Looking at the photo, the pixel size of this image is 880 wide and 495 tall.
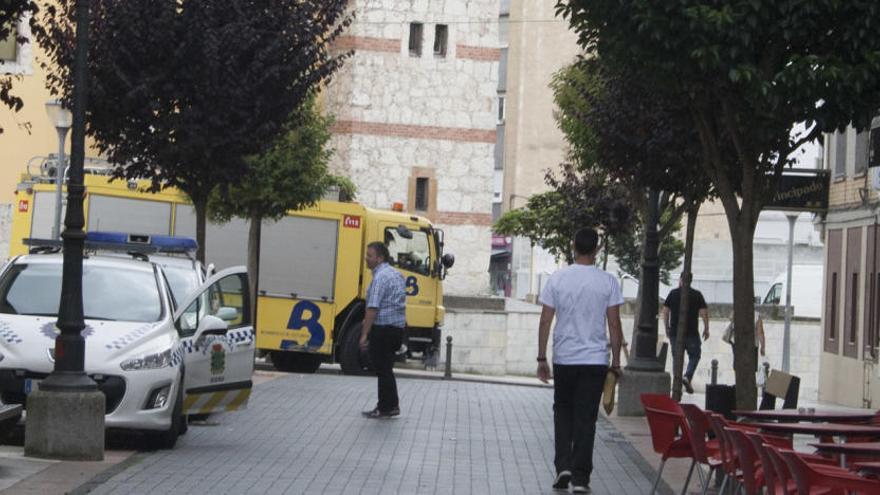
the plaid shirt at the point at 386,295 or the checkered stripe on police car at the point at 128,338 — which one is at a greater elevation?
the plaid shirt at the point at 386,295

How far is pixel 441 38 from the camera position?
164ft

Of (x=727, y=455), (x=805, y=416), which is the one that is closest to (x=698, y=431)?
(x=727, y=455)

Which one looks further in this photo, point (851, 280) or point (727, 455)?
point (851, 280)

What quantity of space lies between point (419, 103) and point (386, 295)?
3039cm

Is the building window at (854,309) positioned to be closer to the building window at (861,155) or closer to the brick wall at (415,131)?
the building window at (861,155)

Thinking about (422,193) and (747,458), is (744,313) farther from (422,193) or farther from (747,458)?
(422,193)

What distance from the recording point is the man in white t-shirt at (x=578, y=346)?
1329 cm

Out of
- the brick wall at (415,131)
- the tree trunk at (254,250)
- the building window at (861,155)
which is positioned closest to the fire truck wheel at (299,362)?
the tree trunk at (254,250)

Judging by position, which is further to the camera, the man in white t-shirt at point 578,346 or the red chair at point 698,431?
the man in white t-shirt at point 578,346

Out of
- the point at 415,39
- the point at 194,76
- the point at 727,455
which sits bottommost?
the point at 727,455

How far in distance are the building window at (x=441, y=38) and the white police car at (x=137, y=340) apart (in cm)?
3252

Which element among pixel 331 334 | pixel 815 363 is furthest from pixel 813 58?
pixel 815 363

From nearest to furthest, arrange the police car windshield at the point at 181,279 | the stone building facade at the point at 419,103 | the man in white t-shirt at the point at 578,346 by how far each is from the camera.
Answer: the man in white t-shirt at the point at 578,346 < the police car windshield at the point at 181,279 < the stone building facade at the point at 419,103

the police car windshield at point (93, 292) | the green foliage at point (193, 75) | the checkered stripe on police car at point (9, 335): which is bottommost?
the checkered stripe on police car at point (9, 335)
